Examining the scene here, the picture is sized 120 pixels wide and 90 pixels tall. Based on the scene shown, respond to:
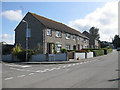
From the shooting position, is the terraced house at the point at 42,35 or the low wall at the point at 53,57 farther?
the terraced house at the point at 42,35

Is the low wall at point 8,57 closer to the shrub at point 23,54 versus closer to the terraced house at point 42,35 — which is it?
the shrub at point 23,54

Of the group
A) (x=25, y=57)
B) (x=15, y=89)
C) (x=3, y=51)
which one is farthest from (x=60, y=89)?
(x=3, y=51)

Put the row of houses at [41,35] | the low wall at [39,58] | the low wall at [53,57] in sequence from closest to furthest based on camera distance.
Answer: the low wall at [53,57], the low wall at [39,58], the row of houses at [41,35]

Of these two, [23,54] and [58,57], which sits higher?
[23,54]

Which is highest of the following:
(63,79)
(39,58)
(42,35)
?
(42,35)

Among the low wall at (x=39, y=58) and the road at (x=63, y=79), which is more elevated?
the low wall at (x=39, y=58)

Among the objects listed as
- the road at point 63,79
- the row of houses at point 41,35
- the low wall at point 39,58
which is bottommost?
the road at point 63,79

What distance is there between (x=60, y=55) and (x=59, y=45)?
6611mm

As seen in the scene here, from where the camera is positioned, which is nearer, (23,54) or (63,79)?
(63,79)

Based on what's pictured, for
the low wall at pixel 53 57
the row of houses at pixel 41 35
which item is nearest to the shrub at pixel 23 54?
the low wall at pixel 53 57

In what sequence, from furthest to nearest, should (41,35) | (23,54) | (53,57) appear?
(41,35) < (23,54) < (53,57)

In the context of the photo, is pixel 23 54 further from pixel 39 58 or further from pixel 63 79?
pixel 63 79

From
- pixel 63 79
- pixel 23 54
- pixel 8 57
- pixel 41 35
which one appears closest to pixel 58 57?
pixel 41 35

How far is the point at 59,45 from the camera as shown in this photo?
24922 mm
